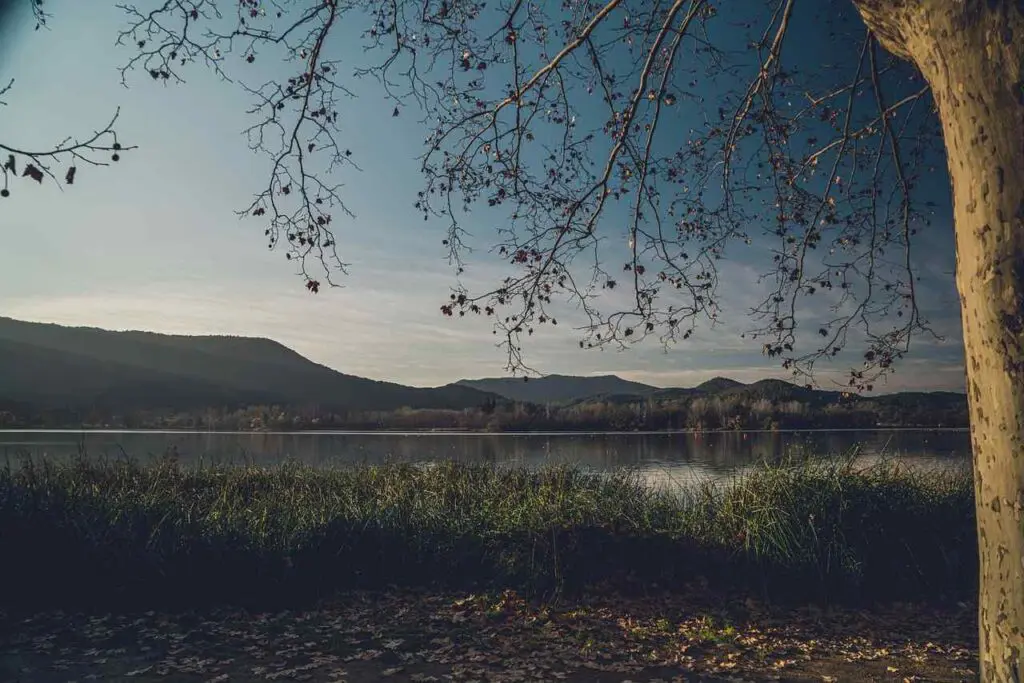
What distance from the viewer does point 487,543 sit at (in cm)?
814

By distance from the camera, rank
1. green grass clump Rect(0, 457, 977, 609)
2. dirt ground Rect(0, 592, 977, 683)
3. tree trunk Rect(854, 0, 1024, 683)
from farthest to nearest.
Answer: green grass clump Rect(0, 457, 977, 609) → dirt ground Rect(0, 592, 977, 683) → tree trunk Rect(854, 0, 1024, 683)

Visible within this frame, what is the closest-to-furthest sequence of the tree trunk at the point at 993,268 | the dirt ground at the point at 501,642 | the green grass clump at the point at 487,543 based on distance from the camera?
the tree trunk at the point at 993,268
the dirt ground at the point at 501,642
the green grass clump at the point at 487,543

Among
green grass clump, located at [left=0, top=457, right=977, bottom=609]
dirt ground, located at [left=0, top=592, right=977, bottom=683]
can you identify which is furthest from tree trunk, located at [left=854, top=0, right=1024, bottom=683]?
green grass clump, located at [left=0, top=457, right=977, bottom=609]

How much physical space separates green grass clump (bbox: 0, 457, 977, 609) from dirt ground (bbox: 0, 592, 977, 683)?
0.33 meters

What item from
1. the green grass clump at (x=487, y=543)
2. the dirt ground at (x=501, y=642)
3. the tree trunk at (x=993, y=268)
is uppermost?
the tree trunk at (x=993, y=268)

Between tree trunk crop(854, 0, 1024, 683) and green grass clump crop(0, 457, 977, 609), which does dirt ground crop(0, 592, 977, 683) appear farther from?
tree trunk crop(854, 0, 1024, 683)

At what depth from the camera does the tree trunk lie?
3.08m

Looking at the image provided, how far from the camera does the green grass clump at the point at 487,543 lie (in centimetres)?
731

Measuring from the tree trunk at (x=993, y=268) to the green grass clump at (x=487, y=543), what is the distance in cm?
470

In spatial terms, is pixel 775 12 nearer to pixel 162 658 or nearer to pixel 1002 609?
pixel 1002 609

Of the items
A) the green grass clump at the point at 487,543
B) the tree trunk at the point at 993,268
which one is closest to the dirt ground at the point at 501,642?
the green grass clump at the point at 487,543

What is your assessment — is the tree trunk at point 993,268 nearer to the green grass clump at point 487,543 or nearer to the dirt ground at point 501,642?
the dirt ground at point 501,642

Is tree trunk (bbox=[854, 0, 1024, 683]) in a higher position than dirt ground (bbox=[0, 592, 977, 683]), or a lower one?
higher

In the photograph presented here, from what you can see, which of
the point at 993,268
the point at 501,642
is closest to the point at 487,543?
the point at 501,642
